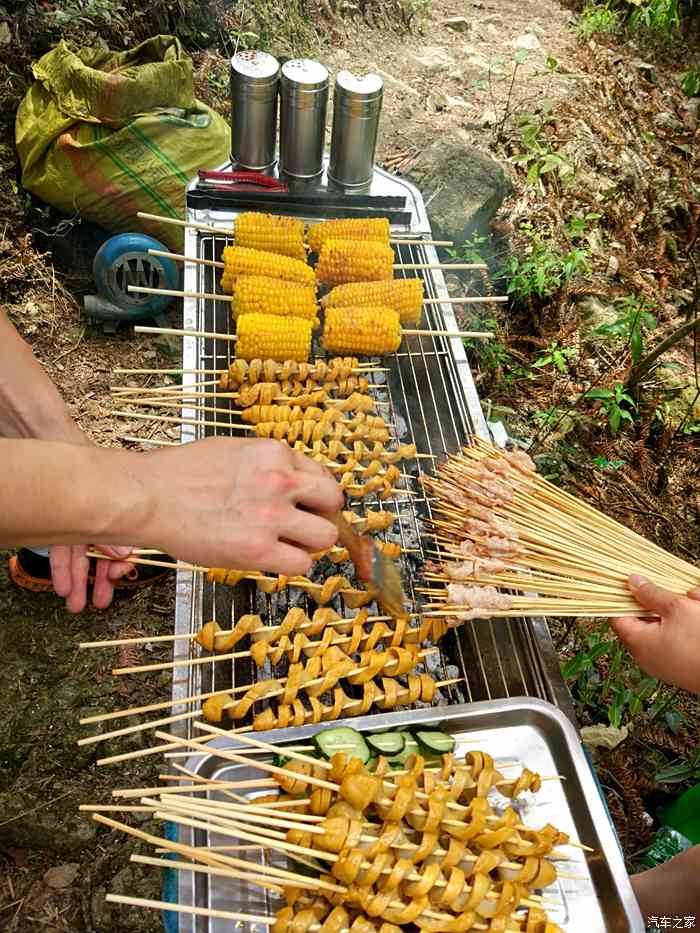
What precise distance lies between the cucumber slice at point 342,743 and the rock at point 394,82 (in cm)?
960

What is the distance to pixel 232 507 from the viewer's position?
6.42 feet

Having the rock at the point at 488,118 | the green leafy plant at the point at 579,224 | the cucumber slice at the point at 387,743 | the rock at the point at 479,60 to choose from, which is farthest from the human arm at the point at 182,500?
the rock at the point at 479,60

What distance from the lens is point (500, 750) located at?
3045 millimetres

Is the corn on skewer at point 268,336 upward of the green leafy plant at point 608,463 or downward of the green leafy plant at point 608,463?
upward

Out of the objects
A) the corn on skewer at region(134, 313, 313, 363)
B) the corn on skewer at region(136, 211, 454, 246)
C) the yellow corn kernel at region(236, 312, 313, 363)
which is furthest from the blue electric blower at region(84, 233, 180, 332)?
the yellow corn kernel at region(236, 312, 313, 363)

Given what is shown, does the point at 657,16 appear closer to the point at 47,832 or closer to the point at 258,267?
the point at 258,267

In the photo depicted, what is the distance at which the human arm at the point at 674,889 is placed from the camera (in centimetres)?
314

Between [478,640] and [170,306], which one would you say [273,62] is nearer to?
[170,306]

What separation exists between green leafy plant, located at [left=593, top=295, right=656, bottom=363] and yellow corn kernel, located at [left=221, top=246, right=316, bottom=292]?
3.09 metres

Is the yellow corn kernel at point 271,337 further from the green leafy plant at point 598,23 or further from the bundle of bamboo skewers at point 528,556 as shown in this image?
the green leafy plant at point 598,23

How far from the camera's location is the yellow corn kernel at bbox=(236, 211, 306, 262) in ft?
15.5

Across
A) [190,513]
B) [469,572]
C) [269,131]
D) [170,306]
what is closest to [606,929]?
[469,572]

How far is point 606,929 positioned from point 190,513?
2.33 metres

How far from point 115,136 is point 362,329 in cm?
328
